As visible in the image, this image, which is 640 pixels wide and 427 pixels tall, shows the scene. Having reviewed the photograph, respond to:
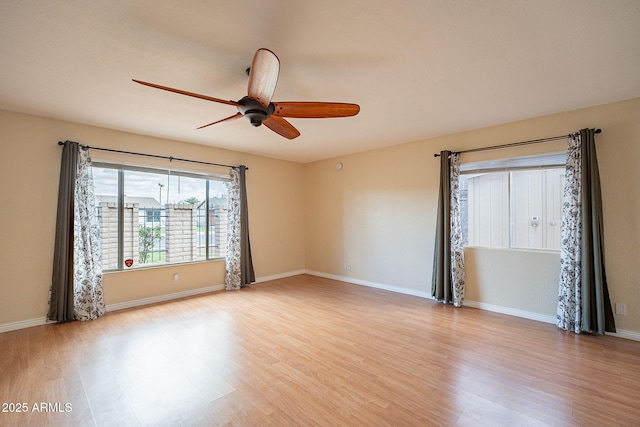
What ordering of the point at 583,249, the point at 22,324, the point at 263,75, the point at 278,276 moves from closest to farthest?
the point at 263,75
the point at 583,249
the point at 22,324
the point at 278,276

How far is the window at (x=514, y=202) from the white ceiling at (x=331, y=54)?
704 millimetres

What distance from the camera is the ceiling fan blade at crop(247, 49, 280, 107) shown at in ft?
5.49

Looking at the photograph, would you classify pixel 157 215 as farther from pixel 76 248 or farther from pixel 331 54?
pixel 331 54

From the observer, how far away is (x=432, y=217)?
426 cm

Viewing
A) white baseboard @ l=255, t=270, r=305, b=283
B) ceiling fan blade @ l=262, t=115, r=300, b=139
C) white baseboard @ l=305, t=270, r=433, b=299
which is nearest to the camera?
ceiling fan blade @ l=262, t=115, r=300, b=139

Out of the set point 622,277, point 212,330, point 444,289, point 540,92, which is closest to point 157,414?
point 212,330

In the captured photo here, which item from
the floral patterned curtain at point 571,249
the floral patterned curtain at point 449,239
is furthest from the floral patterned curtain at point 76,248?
the floral patterned curtain at point 571,249

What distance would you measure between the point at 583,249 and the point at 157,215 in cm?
571

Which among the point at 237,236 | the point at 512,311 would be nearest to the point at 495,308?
the point at 512,311

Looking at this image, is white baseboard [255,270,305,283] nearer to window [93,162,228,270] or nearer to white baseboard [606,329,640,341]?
window [93,162,228,270]

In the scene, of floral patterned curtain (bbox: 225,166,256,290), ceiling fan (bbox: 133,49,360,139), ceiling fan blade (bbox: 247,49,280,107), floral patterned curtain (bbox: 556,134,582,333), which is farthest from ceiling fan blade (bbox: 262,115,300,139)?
floral patterned curtain (bbox: 556,134,582,333)

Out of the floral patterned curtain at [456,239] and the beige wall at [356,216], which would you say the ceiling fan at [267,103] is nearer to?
the floral patterned curtain at [456,239]

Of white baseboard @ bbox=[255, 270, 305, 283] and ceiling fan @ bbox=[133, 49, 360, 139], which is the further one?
white baseboard @ bbox=[255, 270, 305, 283]

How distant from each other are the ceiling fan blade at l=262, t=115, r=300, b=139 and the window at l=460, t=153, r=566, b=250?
2748 millimetres
